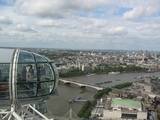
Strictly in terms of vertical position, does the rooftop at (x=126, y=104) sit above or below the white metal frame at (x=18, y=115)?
below

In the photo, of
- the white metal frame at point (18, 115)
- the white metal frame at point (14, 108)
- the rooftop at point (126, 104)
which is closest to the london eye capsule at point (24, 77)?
the white metal frame at point (14, 108)

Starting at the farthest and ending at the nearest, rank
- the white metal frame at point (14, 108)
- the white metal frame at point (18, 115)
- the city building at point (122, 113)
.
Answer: the city building at point (122, 113), the white metal frame at point (18, 115), the white metal frame at point (14, 108)

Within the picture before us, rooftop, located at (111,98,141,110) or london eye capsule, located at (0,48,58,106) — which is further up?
london eye capsule, located at (0,48,58,106)

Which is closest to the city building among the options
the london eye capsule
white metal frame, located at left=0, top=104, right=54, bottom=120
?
white metal frame, located at left=0, top=104, right=54, bottom=120

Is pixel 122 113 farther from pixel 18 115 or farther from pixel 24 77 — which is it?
pixel 24 77

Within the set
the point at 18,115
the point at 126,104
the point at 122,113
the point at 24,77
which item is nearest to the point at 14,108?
the point at 18,115

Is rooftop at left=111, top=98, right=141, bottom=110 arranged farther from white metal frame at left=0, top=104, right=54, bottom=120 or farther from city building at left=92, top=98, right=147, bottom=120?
white metal frame at left=0, top=104, right=54, bottom=120

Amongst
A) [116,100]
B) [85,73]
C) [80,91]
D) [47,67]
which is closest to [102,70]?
[85,73]

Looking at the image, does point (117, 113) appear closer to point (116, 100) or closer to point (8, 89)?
point (116, 100)

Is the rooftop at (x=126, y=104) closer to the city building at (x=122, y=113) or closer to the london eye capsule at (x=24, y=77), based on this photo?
the city building at (x=122, y=113)
